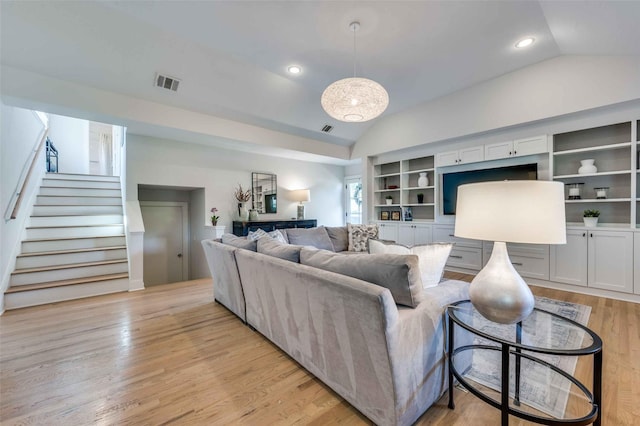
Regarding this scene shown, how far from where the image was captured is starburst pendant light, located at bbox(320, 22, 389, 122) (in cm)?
267

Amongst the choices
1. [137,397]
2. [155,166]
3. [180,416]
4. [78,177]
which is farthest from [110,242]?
[180,416]

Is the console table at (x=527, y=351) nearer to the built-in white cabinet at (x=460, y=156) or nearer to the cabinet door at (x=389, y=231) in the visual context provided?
the built-in white cabinet at (x=460, y=156)

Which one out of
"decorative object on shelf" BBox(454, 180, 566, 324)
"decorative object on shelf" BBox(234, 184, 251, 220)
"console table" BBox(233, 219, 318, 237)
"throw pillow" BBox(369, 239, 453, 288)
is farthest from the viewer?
"decorative object on shelf" BBox(234, 184, 251, 220)

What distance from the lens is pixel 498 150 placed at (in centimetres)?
431

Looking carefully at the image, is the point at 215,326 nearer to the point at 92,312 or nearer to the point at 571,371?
the point at 92,312

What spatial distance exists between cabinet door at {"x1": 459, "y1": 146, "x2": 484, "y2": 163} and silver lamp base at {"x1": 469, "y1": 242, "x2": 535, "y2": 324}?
3774 mm

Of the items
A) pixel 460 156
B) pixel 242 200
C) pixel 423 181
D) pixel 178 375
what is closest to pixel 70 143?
pixel 242 200

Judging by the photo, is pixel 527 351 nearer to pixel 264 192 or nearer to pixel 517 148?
pixel 517 148

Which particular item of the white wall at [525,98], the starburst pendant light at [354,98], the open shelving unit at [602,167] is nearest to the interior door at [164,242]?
the starburst pendant light at [354,98]

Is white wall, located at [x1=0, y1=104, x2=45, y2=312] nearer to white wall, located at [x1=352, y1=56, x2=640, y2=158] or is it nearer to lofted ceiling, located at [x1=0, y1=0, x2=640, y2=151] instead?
lofted ceiling, located at [x1=0, y1=0, x2=640, y2=151]

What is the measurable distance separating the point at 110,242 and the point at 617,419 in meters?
5.91

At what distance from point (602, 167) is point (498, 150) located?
125 centimetres

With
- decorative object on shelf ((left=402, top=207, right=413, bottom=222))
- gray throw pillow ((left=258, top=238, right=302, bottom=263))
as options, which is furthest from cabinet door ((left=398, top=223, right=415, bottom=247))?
gray throw pillow ((left=258, top=238, right=302, bottom=263))

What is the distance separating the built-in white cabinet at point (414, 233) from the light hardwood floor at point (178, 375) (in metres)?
2.47
